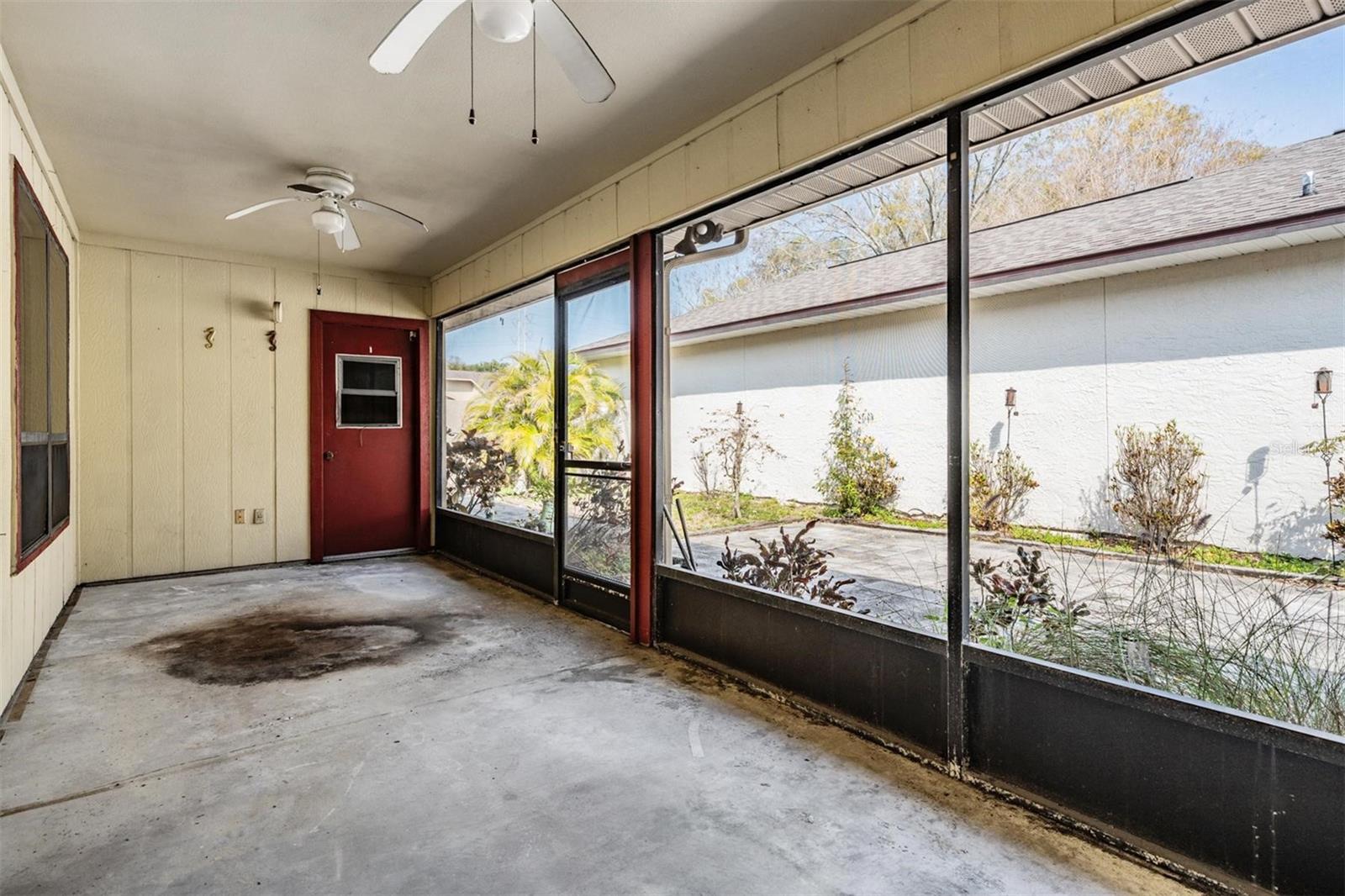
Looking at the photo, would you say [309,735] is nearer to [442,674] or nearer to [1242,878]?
[442,674]

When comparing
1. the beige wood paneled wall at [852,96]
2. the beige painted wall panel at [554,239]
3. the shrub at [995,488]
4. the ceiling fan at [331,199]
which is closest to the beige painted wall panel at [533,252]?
the beige painted wall panel at [554,239]

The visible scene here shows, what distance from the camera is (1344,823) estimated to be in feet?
5.34

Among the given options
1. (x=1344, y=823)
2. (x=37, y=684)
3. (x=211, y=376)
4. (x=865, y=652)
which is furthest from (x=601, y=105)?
(x=211, y=376)

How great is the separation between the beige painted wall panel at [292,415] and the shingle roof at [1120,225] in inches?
188

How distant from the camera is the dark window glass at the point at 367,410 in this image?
6.36m

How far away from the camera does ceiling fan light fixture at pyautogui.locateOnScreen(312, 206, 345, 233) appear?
4.00 meters

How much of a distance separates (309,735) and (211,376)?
13.9ft

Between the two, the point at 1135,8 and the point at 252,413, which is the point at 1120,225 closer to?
the point at 1135,8

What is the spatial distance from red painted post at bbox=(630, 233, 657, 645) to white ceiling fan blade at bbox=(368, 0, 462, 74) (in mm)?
1908

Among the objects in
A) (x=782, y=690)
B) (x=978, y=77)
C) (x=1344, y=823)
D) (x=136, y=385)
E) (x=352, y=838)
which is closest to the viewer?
(x=1344, y=823)

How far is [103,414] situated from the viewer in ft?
17.4

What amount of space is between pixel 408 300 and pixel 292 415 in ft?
4.94

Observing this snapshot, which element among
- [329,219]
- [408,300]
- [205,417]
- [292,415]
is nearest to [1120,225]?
[329,219]

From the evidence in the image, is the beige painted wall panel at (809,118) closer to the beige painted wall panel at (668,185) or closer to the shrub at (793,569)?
the beige painted wall panel at (668,185)
